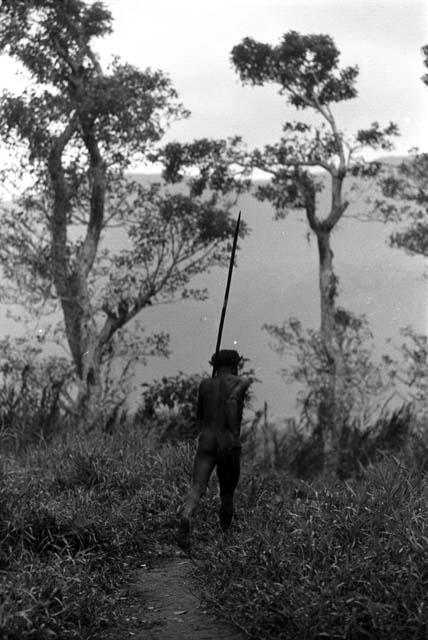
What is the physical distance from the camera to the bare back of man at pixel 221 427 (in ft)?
25.2

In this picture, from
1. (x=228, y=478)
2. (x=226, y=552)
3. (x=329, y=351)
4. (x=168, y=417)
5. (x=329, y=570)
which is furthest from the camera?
(x=329, y=351)

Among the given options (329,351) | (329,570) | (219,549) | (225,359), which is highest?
(329,351)

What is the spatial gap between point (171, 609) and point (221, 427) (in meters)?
1.68

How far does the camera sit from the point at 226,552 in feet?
22.8

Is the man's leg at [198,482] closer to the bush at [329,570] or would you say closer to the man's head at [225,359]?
the bush at [329,570]

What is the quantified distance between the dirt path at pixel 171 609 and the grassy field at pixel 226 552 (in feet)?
0.43

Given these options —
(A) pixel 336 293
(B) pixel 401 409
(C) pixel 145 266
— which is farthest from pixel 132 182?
(B) pixel 401 409

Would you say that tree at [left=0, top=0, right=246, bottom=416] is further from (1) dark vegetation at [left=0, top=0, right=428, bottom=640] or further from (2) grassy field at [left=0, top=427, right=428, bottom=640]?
(2) grassy field at [left=0, top=427, right=428, bottom=640]

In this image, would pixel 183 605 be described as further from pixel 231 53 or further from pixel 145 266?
pixel 231 53

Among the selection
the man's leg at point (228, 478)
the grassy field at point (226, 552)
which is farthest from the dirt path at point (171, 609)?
the man's leg at point (228, 478)

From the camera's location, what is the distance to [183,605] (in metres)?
6.75

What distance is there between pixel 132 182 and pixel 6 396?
8458 mm

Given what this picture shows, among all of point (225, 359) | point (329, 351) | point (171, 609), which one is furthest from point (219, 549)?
point (329, 351)

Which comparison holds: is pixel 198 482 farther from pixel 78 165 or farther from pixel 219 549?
pixel 78 165
